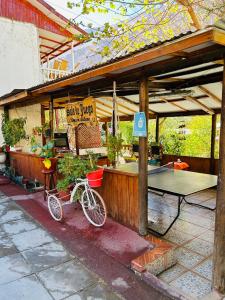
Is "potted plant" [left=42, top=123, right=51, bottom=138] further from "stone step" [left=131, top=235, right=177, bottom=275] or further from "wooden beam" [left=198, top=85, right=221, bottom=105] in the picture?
"stone step" [left=131, top=235, right=177, bottom=275]

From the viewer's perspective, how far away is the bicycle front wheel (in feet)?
13.9

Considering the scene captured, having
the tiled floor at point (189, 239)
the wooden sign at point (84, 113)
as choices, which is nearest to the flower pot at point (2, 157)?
the wooden sign at point (84, 113)

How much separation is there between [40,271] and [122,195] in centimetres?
172

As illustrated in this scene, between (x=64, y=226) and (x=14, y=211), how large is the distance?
Result: 1477 mm

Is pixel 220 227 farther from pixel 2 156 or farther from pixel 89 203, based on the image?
pixel 2 156

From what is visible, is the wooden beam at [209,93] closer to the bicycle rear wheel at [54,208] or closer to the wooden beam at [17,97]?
the bicycle rear wheel at [54,208]

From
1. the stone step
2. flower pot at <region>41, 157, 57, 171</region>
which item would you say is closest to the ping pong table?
the stone step

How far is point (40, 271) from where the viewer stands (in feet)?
10.1

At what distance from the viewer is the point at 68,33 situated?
11141 mm

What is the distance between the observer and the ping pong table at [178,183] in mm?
3967

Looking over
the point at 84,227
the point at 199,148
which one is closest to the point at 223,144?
the point at 84,227

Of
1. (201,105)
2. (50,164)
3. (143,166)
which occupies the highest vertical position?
(201,105)

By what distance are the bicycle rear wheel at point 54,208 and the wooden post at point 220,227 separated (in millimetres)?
2807

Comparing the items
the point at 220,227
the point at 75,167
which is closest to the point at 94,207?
the point at 75,167
